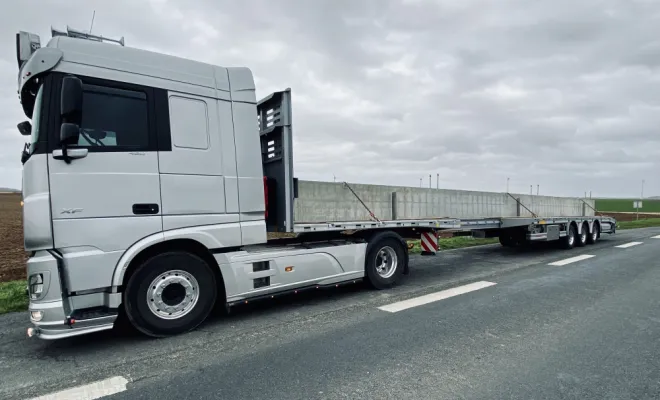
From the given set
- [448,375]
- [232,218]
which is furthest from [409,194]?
[448,375]

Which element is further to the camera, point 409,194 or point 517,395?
point 409,194

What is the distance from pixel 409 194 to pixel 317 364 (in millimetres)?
4727

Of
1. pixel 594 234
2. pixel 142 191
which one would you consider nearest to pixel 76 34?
pixel 142 191

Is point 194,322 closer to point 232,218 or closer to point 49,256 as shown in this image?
point 232,218

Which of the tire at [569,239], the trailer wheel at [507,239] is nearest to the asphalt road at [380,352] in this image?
the trailer wheel at [507,239]

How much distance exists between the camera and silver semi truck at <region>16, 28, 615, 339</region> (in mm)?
3744

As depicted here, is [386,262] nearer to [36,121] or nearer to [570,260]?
[36,121]

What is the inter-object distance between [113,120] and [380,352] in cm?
366

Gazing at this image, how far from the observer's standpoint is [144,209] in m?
4.19

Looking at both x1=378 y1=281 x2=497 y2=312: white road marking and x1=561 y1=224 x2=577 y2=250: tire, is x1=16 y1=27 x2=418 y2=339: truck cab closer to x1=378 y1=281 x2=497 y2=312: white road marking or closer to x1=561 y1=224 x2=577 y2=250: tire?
x1=378 y1=281 x2=497 y2=312: white road marking

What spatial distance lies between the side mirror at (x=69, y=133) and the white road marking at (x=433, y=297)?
161 inches

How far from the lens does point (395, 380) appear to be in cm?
316

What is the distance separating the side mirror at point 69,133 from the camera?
11.8ft

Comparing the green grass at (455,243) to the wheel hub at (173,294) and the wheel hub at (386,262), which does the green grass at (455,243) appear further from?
the wheel hub at (173,294)
